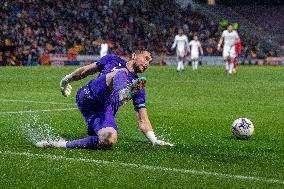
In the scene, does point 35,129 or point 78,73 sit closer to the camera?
point 78,73

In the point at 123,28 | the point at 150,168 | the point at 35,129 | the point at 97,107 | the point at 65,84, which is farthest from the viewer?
the point at 123,28

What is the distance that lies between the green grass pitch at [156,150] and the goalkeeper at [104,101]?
0.22 m

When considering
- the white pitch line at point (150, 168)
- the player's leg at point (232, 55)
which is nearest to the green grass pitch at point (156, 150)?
the white pitch line at point (150, 168)

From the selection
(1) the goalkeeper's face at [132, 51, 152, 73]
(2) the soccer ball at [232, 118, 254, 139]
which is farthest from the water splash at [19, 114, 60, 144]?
(2) the soccer ball at [232, 118, 254, 139]

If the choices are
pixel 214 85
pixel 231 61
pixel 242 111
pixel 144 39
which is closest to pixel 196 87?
pixel 214 85

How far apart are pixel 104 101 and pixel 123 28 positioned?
1731 inches

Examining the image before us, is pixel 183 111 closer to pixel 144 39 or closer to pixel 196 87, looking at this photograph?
pixel 196 87

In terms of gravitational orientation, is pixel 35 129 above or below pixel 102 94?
below

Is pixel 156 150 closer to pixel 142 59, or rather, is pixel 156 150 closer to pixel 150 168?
pixel 142 59

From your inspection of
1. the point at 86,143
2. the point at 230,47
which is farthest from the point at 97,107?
the point at 230,47

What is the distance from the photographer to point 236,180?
696 centimetres

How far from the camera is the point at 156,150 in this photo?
9.18 metres

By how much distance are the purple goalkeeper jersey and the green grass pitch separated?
1.94 feet

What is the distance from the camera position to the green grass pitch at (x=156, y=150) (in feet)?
22.9
